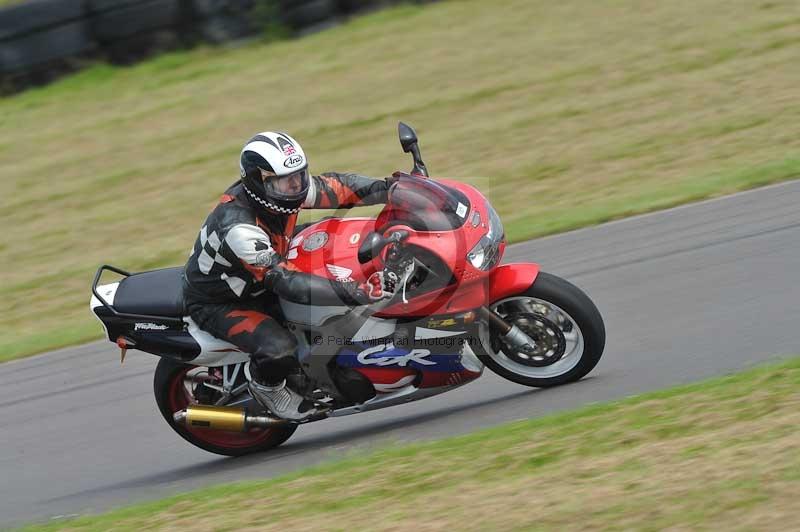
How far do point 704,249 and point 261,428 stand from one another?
3665 millimetres

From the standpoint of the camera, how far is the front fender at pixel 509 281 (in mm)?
5785

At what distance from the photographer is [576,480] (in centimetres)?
463

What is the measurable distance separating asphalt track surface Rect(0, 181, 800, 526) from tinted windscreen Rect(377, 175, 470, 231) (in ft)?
3.74

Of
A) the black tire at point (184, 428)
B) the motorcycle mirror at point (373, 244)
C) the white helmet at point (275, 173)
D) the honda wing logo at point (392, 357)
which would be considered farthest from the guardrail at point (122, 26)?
the motorcycle mirror at point (373, 244)

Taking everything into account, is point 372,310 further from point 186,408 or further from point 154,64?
point 154,64

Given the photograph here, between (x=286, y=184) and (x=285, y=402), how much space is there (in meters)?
1.33

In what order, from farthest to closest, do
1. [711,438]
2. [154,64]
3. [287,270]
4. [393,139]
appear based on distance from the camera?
[154,64], [393,139], [287,270], [711,438]

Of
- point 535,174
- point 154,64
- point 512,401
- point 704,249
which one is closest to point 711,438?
point 512,401

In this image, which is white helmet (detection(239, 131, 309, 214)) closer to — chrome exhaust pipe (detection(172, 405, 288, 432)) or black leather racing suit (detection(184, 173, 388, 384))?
black leather racing suit (detection(184, 173, 388, 384))

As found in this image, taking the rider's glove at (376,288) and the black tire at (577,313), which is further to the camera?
the black tire at (577,313)

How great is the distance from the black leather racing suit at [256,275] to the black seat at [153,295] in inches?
5.6

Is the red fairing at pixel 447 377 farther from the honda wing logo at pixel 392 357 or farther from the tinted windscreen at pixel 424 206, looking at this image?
the tinted windscreen at pixel 424 206

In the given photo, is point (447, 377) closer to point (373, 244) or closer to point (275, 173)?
point (373, 244)

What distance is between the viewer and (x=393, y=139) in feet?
40.9
